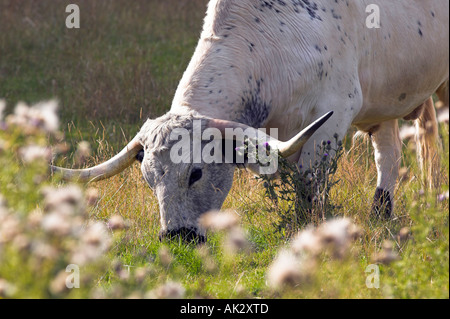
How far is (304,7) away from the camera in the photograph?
502 cm

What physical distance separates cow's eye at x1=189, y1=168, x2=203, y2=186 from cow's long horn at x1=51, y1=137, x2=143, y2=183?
50 centimetres

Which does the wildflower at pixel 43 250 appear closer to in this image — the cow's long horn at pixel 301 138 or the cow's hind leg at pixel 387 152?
the cow's long horn at pixel 301 138

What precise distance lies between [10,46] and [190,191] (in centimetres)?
760

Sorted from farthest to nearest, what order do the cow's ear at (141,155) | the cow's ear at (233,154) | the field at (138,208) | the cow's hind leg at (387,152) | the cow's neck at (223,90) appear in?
the cow's hind leg at (387,152) → the cow's ear at (141,155) → the cow's neck at (223,90) → the cow's ear at (233,154) → the field at (138,208)

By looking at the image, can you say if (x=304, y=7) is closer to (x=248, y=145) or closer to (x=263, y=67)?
(x=263, y=67)

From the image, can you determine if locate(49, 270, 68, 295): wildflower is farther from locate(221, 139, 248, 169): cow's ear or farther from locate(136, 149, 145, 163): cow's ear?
locate(136, 149, 145, 163): cow's ear

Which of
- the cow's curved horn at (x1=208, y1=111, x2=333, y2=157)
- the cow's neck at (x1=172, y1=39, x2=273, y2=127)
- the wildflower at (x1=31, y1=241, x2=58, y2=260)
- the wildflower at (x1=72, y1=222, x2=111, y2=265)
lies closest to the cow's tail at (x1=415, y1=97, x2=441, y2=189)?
the cow's neck at (x1=172, y1=39, x2=273, y2=127)

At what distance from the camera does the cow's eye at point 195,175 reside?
4.42 meters

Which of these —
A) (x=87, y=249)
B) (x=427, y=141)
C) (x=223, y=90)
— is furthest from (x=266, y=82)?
(x=87, y=249)

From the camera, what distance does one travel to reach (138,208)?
5457mm

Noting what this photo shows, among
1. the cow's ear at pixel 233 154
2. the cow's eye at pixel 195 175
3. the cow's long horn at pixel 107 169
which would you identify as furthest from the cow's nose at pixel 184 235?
the cow's long horn at pixel 107 169

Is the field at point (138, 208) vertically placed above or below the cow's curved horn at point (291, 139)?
below
